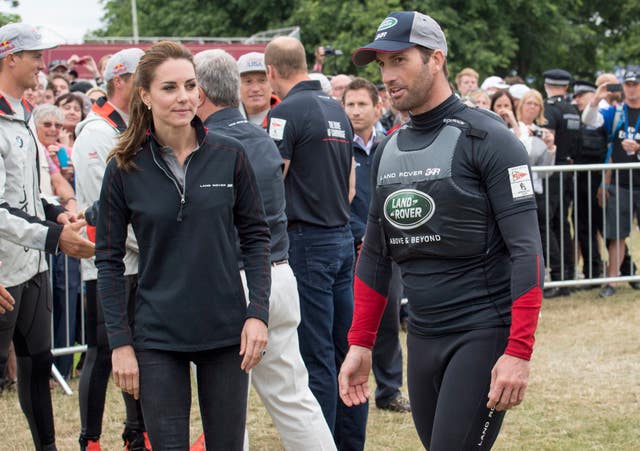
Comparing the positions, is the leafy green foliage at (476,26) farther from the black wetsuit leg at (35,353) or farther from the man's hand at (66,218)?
the black wetsuit leg at (35,353)

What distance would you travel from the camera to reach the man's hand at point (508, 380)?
325 cm

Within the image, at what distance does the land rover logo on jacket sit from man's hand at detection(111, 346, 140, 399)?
111cm

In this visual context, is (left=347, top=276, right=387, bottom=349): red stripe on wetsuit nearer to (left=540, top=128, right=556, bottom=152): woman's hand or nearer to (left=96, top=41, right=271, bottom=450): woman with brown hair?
(left=96, top=41, right=271, bottom=450): woman with brown hair

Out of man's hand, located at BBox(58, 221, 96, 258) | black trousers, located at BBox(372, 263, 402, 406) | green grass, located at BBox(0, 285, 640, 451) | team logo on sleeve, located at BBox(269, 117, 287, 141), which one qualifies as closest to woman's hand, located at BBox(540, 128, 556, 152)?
green grass, located at BBox(0, 285, 640, 451)

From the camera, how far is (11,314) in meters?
4.95

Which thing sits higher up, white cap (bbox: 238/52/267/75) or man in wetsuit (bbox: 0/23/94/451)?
white cap (bbox: 238/52/267/75)

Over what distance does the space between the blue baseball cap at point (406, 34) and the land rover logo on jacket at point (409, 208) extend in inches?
21.0

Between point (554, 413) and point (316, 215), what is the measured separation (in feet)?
7.84

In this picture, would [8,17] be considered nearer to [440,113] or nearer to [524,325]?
[440,113]

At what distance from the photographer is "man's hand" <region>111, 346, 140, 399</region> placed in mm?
3670

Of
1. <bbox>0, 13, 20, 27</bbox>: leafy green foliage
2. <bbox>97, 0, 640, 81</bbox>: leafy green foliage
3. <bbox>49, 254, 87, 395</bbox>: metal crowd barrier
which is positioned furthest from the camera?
<bbox>0, 13, 20, 27</bbox>: leafy green foliage

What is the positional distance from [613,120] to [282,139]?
688 cm

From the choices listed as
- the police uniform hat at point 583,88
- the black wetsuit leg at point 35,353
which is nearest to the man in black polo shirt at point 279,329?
the black wetsuit leg at point 35,353

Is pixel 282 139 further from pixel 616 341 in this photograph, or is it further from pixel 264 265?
pixel 616 341
